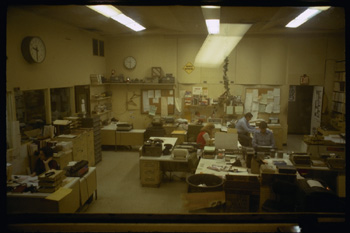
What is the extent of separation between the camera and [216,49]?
9.42 meters

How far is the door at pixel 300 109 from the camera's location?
10.7 metres

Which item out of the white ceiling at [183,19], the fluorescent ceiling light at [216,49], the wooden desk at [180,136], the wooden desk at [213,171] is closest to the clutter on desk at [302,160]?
the wooden desk at [213,171]

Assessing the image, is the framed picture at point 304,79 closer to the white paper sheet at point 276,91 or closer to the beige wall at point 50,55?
the white paper sheet at point 276,91

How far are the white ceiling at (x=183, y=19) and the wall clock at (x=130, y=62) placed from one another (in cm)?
89

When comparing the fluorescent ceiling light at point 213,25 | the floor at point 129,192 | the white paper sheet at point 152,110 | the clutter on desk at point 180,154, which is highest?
the fluorescent ceiling light at point 213,25

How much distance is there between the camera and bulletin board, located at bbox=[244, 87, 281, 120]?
9.50 meters

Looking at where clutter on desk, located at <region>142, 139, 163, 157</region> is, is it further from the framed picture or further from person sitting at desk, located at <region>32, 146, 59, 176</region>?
the framed picture

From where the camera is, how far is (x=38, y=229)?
4.94ft

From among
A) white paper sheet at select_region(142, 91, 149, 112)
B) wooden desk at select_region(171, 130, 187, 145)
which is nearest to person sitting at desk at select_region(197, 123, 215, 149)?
wooden desk at select_region(171, 130, 187, 145)

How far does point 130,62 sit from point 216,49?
9.58ft

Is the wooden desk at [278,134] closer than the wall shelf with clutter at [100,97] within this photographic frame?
No

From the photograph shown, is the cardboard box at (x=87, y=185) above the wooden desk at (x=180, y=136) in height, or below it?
below

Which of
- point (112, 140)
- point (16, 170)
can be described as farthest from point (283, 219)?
point (112, 140)

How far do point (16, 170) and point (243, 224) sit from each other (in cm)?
497
